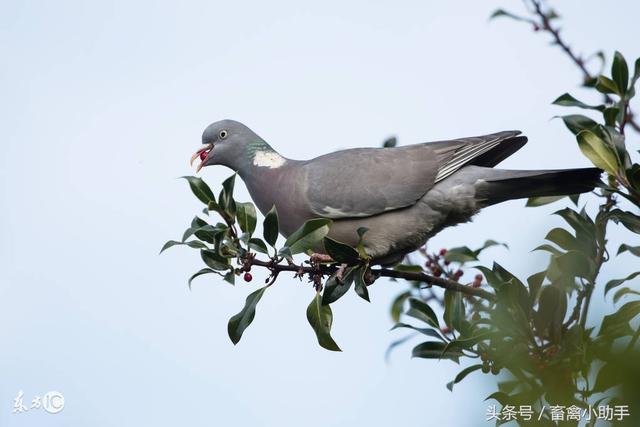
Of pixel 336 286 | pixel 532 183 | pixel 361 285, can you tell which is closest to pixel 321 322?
pixel 336 286

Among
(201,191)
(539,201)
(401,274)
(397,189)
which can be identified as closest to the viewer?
(201,191)

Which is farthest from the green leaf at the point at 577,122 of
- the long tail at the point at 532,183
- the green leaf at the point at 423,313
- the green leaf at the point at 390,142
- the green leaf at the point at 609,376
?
the green leaf at the point at 609,376

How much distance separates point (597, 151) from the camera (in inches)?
122

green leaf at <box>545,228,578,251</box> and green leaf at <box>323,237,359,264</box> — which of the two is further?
green leaf at <box>545,228,578,251</box>

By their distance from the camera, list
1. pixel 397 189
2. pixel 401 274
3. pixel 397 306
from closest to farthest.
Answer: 1. pixel 401 274
2. pixel 397 189
3. pixel 397 306

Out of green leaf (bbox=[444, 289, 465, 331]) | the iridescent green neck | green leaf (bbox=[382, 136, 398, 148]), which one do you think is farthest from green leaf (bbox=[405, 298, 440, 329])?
the iridescent green neck

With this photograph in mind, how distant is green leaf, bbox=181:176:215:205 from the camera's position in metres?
3.25

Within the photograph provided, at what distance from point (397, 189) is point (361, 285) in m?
1.13

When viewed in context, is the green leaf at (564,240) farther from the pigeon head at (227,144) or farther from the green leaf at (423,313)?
the pigeon head at (227,144)

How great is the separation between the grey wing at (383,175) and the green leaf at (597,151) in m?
1.06

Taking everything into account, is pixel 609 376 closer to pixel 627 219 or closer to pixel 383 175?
pixel 627 219

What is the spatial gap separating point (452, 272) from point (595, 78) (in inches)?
50.7

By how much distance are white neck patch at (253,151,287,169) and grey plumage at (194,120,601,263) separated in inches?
6.3

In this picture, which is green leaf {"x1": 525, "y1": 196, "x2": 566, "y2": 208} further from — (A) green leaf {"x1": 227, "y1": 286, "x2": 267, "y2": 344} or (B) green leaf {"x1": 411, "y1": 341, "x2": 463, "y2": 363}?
(A) green leaf {"x1": 227, "y1": 286, "x2": 267, "y2": 344}
